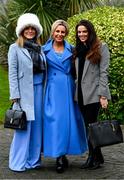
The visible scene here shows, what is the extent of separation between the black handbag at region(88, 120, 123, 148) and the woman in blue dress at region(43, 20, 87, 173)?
1.07 feet

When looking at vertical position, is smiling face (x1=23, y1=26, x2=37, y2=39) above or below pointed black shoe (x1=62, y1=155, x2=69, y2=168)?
above

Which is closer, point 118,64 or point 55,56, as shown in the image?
point 55,56

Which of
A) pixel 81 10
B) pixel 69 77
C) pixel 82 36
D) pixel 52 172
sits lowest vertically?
pixel 52 172

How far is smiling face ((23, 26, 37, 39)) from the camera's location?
6715 millimetres

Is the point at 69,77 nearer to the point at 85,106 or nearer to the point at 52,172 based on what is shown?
the point at 85,106

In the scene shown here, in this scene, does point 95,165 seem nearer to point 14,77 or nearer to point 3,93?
point 14,77

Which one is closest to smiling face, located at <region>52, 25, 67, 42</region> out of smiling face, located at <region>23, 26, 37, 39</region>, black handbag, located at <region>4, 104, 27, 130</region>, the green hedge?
smiling face, located at <region>23, 26, 37, 39</region>

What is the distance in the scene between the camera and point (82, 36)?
21.9 ft

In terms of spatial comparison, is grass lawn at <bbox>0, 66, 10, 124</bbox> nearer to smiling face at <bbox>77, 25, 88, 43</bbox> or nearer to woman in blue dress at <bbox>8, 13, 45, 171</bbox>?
woman in blue dress at <bbox>8, 13, 45, 171</bbox>

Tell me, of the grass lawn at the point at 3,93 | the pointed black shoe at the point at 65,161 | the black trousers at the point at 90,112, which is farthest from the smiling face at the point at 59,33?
the grass lawn at the point at 3,93

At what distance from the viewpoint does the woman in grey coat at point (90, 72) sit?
6.60 metres

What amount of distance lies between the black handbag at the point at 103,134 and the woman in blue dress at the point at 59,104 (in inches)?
12.9

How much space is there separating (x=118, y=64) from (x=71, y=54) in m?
3.07

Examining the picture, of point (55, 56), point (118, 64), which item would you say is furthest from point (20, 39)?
point (118, 64)
